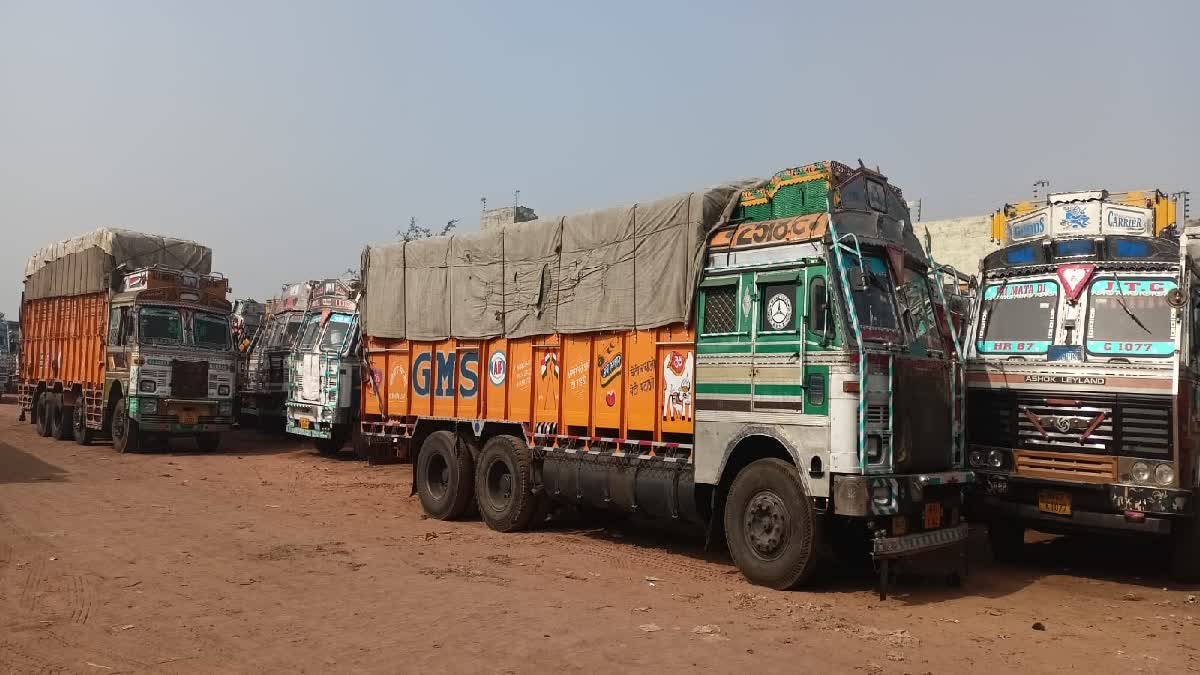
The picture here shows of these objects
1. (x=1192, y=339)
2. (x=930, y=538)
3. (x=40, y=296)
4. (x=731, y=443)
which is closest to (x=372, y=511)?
(x=731, y=443)

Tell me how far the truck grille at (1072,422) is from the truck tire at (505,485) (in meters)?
5.12

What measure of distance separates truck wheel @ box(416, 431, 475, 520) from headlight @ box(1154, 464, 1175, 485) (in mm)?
7742

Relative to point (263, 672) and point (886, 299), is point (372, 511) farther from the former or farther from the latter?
point (886, 299)

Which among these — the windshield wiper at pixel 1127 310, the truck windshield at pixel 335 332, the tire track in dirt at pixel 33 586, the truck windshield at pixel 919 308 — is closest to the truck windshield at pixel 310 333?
the truck windshield at pixel 335 332

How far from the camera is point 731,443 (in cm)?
810

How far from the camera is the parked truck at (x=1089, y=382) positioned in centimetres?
808

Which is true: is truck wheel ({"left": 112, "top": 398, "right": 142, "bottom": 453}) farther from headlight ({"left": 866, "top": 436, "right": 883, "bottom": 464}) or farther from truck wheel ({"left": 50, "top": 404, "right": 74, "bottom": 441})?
headlight ({"left": 866, "top": 436, "right": 883, "bottom": 464})

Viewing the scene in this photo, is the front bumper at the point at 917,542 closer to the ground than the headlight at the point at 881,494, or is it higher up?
closer to the ground

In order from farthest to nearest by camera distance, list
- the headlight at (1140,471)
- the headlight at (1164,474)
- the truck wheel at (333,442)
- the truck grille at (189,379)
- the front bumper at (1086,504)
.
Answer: the truck grille at (189,379)
the truck wheel at (333,442)
the headlight at (1140,471)
the headlight at (1164,474)
the front bumper at (1086,504)

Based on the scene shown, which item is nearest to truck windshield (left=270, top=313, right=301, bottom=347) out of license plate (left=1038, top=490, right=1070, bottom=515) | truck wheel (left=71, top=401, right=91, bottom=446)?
truck wheel (left=71, top=401, right=91, bottom=446)

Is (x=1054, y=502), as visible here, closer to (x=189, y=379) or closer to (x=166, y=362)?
(x=189, y=379)

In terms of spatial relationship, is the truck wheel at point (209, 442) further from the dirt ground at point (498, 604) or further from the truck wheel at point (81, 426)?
the dirt ground at point (498, 604)

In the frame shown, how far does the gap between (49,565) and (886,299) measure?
824cm

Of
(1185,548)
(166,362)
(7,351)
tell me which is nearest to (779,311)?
(1185,548)
